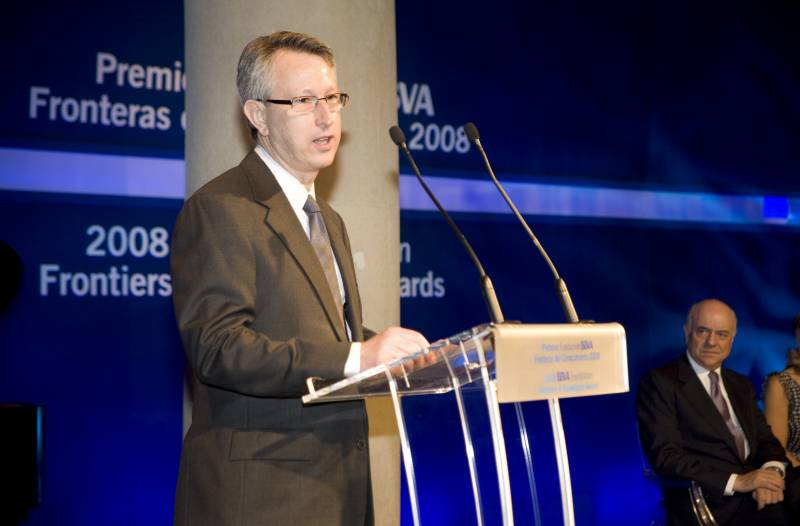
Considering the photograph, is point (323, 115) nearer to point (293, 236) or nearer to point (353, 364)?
point (293, 236)

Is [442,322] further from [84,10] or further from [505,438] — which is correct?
[505,438]

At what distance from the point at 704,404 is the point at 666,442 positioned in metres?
0.31

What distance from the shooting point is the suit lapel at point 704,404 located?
4.42 m

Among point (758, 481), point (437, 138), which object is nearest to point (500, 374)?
point (758, 481)

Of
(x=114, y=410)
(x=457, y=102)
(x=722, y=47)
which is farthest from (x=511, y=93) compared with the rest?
(x=114, y=410)

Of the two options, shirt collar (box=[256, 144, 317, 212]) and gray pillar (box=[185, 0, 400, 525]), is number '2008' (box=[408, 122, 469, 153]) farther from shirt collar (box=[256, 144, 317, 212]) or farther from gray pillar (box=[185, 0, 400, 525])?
shirt collar (box=[256, 144, 317, 212])

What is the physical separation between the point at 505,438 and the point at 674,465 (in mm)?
2540

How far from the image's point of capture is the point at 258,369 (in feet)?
6.09

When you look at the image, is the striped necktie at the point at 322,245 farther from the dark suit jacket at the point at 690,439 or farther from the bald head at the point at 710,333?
the bald head at the point at 710,333

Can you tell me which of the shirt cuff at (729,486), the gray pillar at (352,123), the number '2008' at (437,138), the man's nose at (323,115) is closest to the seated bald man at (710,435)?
the shirt cuff at (729,486)

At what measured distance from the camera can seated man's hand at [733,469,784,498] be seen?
4246 millimetres

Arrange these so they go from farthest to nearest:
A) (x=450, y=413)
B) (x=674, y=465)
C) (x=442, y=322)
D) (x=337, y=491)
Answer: (x=442, y=322) → (x=674, y=465) → (x=337, y=491) → (x=450, y=413)

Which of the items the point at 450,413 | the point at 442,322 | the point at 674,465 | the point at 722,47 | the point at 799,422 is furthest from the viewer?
the point at 722,47

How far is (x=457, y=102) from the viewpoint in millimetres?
5449
